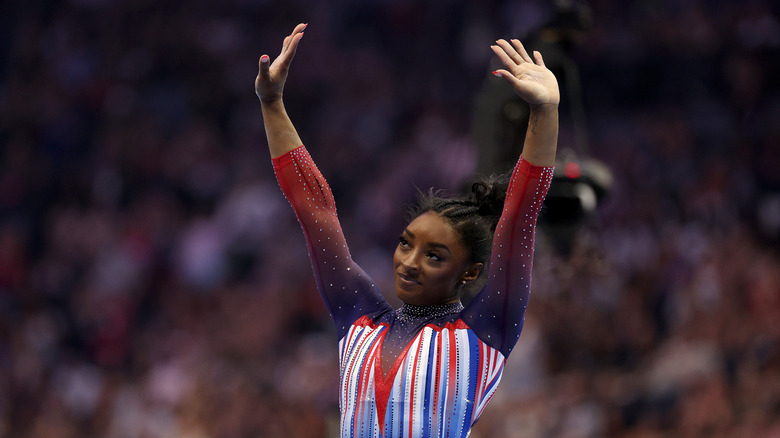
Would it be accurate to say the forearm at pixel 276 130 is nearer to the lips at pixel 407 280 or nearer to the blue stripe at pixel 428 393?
the lips at pixel 407 280

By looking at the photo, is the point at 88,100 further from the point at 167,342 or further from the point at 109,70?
the point at 167,342

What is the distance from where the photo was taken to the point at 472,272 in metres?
2.46

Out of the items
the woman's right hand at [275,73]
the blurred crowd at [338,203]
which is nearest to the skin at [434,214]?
the woman's right hand at [275,73]

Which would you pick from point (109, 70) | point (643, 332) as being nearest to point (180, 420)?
point (643, 332)

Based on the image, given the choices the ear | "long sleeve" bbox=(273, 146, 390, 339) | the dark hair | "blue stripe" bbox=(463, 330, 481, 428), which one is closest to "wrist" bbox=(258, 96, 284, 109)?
"long sleeve" bbox=(273, 146, 390, 339)

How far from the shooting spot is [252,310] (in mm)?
7410

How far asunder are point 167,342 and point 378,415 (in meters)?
5.55

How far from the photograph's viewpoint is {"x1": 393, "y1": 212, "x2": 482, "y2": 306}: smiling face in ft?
7.73

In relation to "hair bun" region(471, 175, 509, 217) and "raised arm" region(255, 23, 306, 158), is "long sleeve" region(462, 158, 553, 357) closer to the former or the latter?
"hair bun" region(471, 175, 509, 217)

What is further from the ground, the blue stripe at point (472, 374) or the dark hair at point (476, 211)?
the dark hair at point (476, 211)

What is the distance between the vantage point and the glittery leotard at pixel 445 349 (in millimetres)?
2238

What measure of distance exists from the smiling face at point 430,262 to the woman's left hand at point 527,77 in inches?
16.5

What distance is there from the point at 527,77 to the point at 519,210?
0.31 m

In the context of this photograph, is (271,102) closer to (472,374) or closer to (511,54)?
(511,54)
